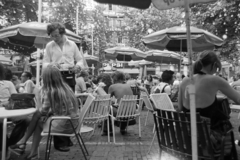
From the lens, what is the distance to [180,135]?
2600 millimetres

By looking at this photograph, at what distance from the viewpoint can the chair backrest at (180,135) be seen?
7.95 feet

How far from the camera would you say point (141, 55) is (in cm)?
1259

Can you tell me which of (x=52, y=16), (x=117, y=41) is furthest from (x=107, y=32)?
(x=52, y=16)

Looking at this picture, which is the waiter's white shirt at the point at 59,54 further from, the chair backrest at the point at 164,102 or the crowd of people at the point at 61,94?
the chair backrest at the point at 164,102

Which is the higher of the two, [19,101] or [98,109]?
[19,101]

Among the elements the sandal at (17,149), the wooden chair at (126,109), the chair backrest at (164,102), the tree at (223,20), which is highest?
the tree at (223,20)

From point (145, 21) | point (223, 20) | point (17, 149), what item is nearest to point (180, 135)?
point (17, 149)

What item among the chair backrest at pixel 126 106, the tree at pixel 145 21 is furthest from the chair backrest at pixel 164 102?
the tree at pixel 145 21

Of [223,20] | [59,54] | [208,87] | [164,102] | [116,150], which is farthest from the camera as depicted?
[223,20]

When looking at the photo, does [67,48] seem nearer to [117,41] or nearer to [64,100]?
[64,100]

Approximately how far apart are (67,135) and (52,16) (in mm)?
21506

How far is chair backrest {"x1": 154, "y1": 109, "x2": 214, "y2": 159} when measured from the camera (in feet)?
7.95

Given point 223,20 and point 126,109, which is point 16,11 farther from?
point 126,109

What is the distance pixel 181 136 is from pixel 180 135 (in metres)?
0.02
